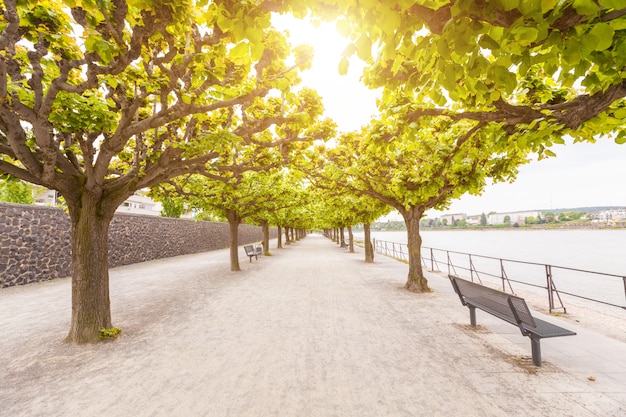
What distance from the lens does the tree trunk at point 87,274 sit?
17.1ft

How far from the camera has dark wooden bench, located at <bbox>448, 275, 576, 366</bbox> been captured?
409 centimetres

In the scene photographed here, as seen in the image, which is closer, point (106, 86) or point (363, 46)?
point (363, 46)

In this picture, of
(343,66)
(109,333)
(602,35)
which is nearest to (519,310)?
(602,35)

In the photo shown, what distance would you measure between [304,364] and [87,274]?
4.60 meters

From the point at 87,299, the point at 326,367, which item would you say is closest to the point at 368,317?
the point at 326,367

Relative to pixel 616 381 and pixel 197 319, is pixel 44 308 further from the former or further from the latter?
pixel 616 381

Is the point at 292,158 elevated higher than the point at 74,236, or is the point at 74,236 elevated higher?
the point at 292,158

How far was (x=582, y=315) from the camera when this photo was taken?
691cm

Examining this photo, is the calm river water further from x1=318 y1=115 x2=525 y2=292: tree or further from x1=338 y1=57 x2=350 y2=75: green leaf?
x1=338 y1=57 x2=350 y2=75: green leaf

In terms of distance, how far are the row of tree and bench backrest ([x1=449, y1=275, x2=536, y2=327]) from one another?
245 cm

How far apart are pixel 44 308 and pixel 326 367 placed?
840cm

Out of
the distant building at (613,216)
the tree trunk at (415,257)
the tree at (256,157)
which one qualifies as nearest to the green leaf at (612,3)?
the tree at (256,157)

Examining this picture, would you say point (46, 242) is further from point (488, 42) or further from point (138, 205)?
point (138, 205)

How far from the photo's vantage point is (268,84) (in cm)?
468
